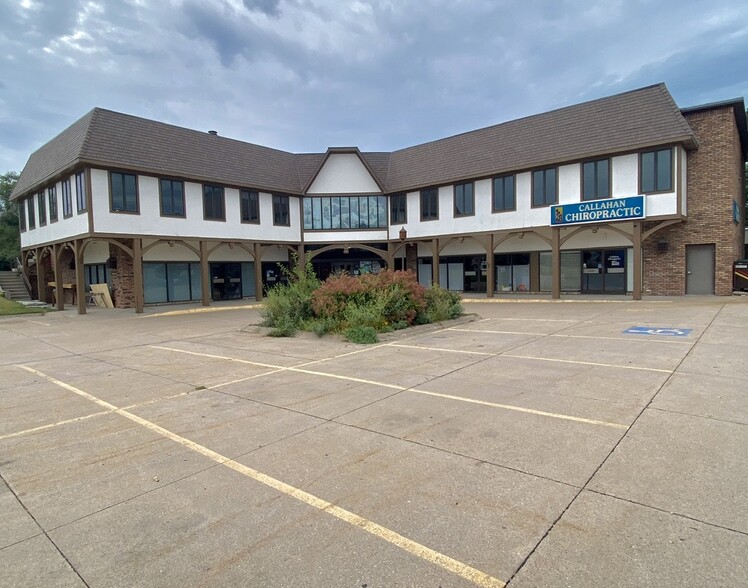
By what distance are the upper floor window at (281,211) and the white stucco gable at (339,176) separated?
6.23 feet

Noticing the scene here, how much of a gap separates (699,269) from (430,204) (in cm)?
1370

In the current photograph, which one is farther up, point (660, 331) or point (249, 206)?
point (249, 206)

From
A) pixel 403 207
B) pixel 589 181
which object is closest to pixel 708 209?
pixel 589 181

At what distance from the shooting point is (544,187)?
74.8ft

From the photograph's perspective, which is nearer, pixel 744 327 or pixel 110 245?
pixel 744 327

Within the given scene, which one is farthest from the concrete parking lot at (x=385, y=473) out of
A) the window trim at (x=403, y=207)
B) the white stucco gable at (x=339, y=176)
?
the white stucco gable at (x=339, y=176)

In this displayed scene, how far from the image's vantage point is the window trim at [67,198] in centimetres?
2145

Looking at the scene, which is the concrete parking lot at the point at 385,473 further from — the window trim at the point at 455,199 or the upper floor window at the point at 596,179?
the window trim at the point at 455,199

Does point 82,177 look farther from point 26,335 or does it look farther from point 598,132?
point 598,132

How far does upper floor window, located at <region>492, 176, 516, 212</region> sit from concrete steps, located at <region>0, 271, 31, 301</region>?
30115 millimetres

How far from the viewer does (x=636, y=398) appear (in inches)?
229

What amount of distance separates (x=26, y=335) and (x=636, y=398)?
17.1 metres

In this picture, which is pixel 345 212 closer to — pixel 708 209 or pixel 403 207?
pixel 403 207

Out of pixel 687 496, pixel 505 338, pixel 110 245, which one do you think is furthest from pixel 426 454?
pixel 110 245
